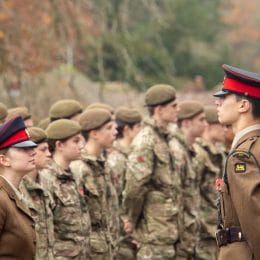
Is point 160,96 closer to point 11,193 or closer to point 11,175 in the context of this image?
point 11,175

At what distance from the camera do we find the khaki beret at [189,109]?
11.2 m

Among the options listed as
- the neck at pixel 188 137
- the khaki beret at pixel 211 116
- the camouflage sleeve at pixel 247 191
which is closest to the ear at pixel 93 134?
the neck at pixel 188 137

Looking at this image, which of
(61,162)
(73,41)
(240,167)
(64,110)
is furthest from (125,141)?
(240,167)

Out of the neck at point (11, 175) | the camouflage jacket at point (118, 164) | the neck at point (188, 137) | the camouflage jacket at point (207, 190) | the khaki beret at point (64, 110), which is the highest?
the khaki beret at point (64, 110)

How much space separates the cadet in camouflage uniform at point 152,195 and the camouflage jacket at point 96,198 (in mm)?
940

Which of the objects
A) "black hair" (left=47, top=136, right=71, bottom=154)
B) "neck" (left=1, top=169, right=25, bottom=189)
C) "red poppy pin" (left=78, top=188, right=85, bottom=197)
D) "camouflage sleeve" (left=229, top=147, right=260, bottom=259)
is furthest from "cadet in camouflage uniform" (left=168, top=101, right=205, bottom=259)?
"camouflage sleeve" (left=229, top=147, right=260, bottom=259)

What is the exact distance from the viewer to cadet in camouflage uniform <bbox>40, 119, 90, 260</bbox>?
7.68 m

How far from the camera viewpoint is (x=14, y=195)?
6.06 m

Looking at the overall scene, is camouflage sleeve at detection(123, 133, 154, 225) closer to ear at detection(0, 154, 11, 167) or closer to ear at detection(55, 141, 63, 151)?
ear at detection(55, 141, 63, 151)

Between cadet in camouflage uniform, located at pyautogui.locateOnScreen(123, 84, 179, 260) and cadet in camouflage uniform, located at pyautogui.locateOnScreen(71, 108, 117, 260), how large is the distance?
27.6 inches

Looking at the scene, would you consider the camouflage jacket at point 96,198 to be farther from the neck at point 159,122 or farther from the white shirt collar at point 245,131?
the white shirt collar at point 245,131

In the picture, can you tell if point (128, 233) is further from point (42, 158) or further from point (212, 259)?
point (42, 158)

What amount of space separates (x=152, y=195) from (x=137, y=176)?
0.32 metres

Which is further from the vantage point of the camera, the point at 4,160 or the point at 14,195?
the point at 4,160
